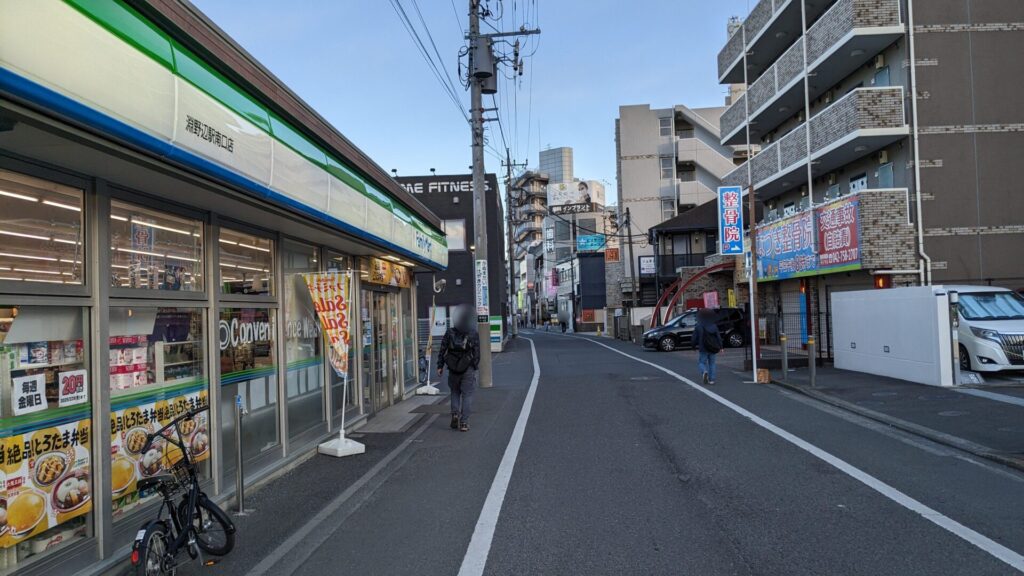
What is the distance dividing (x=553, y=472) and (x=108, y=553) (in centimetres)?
426

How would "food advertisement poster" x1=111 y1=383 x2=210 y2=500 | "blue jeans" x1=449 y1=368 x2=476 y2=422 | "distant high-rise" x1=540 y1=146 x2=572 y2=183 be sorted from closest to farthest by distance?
1. "food advertisement poster" x1=111 y1=383 x2=210 y2=500
2. "blue jeans" x1=449 y1=368 x2=476 y2=422
3. "distant high-rise" x1=540 y1=146 x2=572 y2=183

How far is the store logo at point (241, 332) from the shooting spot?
668cm

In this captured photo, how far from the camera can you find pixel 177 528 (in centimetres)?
457

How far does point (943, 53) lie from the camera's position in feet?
61.5

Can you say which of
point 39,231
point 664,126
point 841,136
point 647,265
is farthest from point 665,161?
point 39,231

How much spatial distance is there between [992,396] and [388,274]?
11084 mm

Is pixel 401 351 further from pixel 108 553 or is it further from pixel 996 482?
pixel 996 482

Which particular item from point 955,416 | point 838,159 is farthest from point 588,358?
point 955,416

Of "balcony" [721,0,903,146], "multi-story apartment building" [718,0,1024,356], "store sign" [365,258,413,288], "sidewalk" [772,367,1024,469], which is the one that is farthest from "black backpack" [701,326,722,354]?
"balcony" [721,0,903,146]

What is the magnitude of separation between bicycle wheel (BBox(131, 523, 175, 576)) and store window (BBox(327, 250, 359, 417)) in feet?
17.5

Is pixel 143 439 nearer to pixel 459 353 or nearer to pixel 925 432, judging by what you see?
pixel 459 353

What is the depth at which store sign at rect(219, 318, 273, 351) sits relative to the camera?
6.68m

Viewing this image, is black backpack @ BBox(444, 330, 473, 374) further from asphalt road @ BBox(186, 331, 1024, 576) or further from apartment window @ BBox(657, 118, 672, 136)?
apartment window @ BBox(657, 118, 672, 136)

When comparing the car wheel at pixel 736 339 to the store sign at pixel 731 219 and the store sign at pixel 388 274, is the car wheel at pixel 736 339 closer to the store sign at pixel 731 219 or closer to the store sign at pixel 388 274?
the store sign at pixel 731 219
